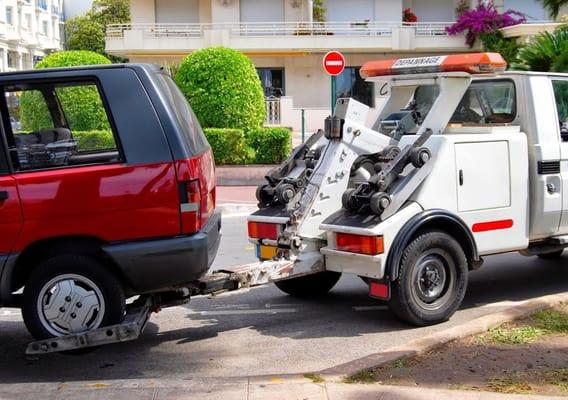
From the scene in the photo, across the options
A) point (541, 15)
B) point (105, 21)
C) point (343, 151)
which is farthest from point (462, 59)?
point (105, 21)

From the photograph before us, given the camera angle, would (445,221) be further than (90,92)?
Yes

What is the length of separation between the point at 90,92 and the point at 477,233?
3.43 meters

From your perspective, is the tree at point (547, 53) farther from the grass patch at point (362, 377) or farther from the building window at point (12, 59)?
the building window at point (12, 59)

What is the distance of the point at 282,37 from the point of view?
3456 cm

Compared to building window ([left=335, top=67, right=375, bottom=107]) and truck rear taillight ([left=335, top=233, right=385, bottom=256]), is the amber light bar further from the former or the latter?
building window ([left=335, top=67, right=375, bottom=107])

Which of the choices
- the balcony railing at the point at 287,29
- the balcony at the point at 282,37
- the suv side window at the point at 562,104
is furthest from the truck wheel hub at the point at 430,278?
the balcony railing at the point at 287,29

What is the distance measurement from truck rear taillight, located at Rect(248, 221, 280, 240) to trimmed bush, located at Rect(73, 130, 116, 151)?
5.66 ft

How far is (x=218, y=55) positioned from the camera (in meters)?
17.7

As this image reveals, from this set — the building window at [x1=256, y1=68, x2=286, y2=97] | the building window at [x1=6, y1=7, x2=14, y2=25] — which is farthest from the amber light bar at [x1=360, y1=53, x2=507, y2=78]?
the building window at [x1=6, y1=7, x2=14, y2=25]

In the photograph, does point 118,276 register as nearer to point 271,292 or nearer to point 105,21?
point 271,292

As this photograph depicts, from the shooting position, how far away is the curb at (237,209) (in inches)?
566

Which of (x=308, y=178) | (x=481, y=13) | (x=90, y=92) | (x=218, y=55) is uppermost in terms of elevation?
(x=481, y=13)

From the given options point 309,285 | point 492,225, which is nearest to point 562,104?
point 492,225

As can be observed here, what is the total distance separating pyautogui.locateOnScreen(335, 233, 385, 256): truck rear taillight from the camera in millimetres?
5805
